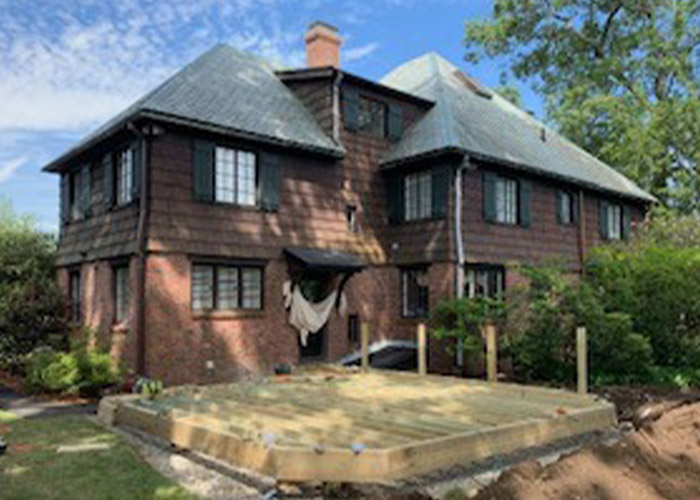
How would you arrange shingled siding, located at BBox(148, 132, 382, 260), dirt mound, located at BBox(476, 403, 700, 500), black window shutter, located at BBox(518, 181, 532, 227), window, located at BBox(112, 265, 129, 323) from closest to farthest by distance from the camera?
dirt mound, located at BBox(476, 403, 700, 500) < shingled siding, located at BBox(148, 132, 382, 260) < window, located at BBox(112, 265, 129, 323) < black window shutter, located at BBox(518, 181, 532, 227)

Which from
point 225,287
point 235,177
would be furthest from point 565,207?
point 225,287

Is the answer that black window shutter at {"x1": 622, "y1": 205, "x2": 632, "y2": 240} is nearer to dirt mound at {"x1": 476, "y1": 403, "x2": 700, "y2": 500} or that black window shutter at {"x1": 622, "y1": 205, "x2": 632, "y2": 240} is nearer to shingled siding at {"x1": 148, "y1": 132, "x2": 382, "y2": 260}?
shingled siding at {"x1": 148, "y1": 132, "x2": 382, "y2": 260}

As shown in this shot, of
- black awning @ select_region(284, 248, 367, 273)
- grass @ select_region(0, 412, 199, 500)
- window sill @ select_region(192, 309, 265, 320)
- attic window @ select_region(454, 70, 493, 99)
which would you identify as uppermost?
attic window @ select_region(454, 70, 493, 99)

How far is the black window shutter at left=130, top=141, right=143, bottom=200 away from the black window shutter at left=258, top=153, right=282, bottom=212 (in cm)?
275

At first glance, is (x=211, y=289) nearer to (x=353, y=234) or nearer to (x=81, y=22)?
(x=353, y=234)

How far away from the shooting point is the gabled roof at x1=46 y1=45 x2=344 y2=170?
44.0ft

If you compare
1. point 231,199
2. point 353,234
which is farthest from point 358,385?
point 353,234

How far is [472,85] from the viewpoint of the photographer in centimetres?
2206

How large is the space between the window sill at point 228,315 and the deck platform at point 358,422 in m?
3.29

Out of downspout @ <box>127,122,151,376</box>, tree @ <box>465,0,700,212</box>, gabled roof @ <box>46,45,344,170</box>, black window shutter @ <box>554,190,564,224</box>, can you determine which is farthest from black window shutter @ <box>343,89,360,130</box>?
tree @ <box>465,0,700,212</box>

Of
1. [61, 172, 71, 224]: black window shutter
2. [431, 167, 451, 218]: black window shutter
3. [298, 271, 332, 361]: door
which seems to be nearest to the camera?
[298, 271, 332, 361]: door

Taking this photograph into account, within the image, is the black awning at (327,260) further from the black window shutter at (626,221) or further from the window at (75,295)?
the black window shutter at (626,221)

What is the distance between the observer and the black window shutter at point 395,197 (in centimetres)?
1717

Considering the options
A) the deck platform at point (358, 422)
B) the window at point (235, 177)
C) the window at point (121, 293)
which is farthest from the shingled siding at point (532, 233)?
the window at point (121, 293)
